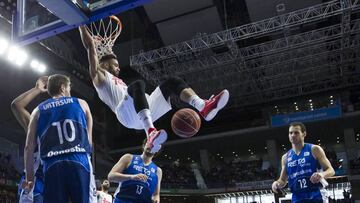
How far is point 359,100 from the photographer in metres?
32.3

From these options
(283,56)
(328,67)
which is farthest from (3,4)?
(328,67)

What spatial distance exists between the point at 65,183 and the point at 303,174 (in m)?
3.81

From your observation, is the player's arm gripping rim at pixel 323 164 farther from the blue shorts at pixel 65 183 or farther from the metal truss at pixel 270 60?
the metal truss at pixel 270 60

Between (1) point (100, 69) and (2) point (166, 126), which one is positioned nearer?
(1) point (100, 69)

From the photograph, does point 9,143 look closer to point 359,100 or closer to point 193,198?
point 193,198

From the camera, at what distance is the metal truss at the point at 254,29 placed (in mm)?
19297

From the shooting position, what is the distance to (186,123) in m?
5.45

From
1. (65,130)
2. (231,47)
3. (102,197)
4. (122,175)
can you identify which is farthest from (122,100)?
(231,47)

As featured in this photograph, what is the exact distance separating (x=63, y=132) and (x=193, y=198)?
31874 mm

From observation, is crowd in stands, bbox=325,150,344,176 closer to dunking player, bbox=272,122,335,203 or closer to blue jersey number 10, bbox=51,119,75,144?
dunking player, bbox=272,122,335,203

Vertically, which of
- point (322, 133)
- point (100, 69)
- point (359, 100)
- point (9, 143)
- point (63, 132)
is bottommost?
point (63, 132)

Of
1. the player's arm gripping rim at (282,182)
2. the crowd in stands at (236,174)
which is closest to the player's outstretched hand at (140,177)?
the player's arm gripping rim at (282,182)

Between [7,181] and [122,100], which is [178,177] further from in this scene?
[122,100]

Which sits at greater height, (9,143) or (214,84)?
(214,84)
